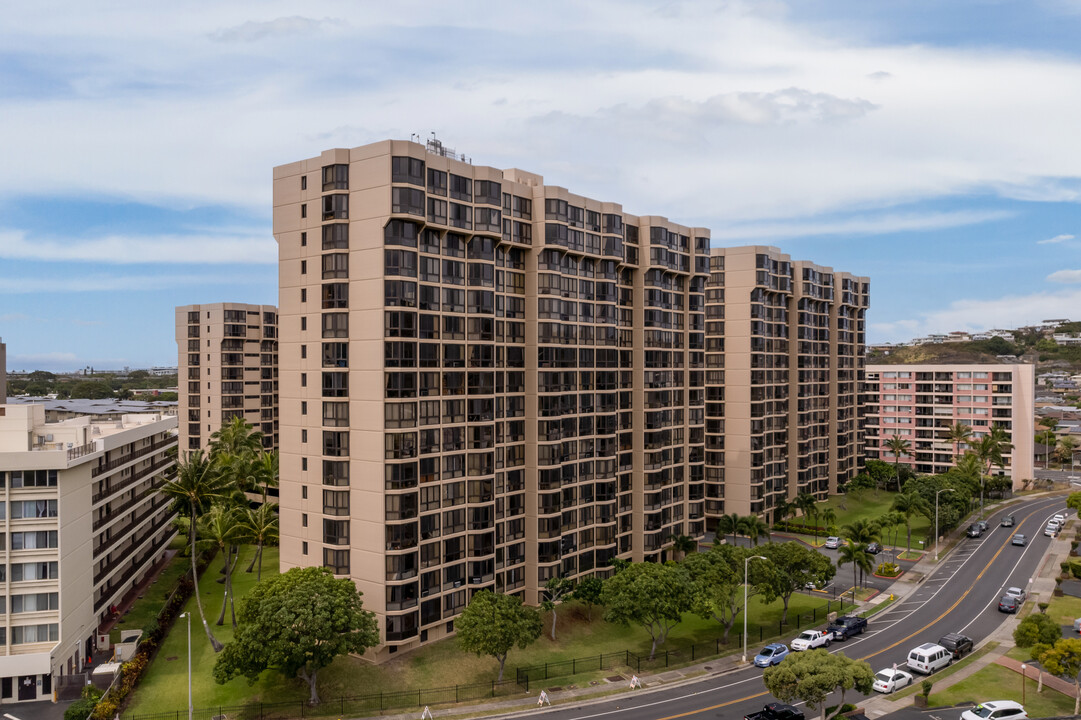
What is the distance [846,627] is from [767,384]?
176 ft

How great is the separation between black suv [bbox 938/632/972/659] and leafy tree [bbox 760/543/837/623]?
11508 millimetres

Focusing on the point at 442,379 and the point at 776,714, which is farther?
the point at 442,379

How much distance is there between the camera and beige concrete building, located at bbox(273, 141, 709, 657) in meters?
65.0

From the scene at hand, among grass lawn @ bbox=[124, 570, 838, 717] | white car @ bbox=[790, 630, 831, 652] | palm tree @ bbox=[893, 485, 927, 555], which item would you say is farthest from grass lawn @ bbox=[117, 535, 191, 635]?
palm tree @ bbox=[893, 485, 927, 555]

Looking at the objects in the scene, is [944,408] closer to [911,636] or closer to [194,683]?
[911,636]

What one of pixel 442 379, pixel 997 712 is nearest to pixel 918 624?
pixel 997 712

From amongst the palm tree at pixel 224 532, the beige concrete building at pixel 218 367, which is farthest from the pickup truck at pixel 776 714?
the beige concrete building at pixel 218 367

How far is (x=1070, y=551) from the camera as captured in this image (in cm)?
10238

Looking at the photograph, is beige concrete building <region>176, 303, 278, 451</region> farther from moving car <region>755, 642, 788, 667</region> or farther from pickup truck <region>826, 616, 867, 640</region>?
pickup truck <region>826, 616, 867, 640</region>

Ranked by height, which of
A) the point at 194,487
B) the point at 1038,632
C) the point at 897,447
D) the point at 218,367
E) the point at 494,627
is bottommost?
the point at 494,627

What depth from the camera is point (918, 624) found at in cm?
7606

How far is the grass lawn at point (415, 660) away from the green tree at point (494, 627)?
382cm

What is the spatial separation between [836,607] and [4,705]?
80977mm

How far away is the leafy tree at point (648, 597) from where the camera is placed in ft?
221
